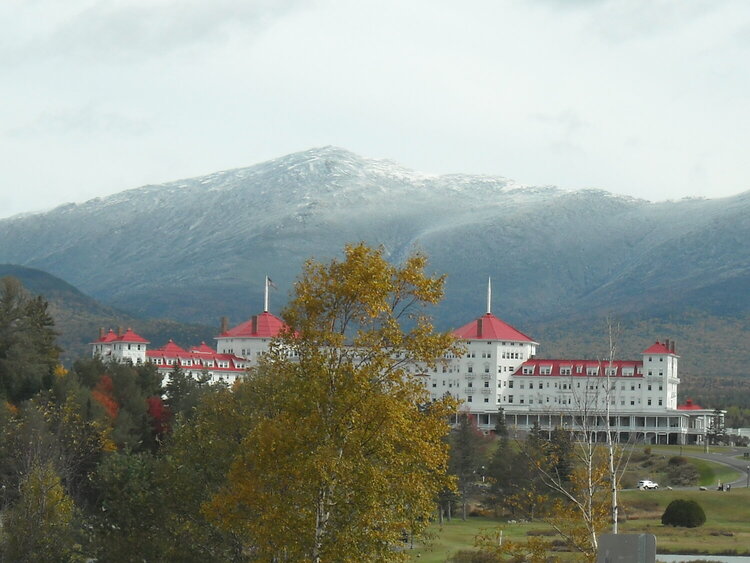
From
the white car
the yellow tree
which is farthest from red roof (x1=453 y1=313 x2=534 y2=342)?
the yellow tree

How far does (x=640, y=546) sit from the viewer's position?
1839cm

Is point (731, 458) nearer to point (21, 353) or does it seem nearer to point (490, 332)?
point (490, 332)

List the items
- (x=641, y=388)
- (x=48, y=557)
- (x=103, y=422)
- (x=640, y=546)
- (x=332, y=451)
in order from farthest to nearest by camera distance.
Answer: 1. (x=641, y=388)
2. (x=103, y=422)
3. (x=48, y=557)
4. (x=332, y=451)
5. (x=640, y=546)

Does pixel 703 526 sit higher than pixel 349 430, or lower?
lower

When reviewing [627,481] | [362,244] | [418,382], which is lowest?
[627,481]

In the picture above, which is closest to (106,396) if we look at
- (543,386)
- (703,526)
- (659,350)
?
(703,526)

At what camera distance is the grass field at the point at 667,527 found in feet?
268

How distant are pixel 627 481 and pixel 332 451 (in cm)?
9879

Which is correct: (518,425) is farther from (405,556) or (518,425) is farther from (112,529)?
(405,556)

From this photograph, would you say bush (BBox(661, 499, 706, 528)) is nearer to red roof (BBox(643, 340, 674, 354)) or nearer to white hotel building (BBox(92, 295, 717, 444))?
white hotel building (BBox(92, 295, 717, 444))

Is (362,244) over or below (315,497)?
over

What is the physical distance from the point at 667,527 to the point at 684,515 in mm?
1658

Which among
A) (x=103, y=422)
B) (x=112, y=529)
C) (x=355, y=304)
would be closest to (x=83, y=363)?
(x=103, y=422)

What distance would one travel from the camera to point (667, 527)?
9662 centimetres
